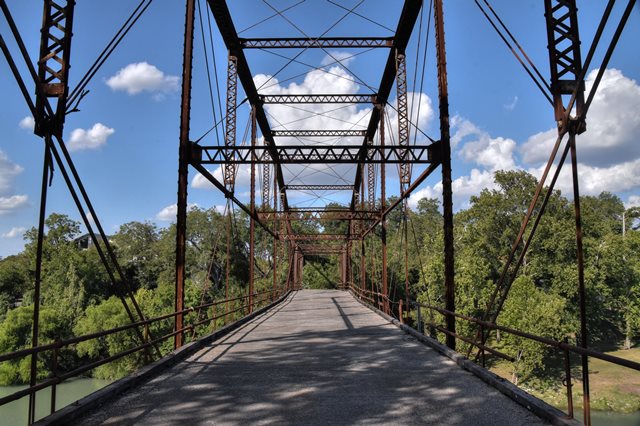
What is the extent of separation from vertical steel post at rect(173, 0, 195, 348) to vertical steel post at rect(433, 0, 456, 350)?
19.8ft

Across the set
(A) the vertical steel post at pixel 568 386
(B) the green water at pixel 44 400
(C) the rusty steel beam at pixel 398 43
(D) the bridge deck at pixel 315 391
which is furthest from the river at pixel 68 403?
(A) the vertical steel post at pixel 568 386

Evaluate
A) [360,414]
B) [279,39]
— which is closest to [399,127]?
[279,39]

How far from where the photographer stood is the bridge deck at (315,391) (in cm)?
533

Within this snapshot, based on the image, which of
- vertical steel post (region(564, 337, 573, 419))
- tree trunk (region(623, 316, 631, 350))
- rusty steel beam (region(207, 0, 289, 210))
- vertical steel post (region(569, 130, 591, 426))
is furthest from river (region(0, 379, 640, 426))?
vertical steel post (region(564, 337, 573, 419))

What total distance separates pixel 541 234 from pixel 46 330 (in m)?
45.5

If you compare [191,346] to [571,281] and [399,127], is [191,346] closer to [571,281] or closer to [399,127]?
[399,127]

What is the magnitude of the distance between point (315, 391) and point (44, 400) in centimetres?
4136

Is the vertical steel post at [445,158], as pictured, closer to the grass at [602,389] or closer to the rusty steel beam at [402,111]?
the rusty steel beam at [402,111]

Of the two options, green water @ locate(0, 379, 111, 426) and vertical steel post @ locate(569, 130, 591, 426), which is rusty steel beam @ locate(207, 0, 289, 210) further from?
green water @ locate(0, 379, 111, 426)

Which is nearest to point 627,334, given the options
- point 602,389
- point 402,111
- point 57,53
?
point 602,389

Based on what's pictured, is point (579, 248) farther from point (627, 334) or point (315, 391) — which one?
point (627, 334)

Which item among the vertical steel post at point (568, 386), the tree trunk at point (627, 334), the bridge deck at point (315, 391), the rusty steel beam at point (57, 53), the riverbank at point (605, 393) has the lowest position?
the riverbank at point (605, 393)

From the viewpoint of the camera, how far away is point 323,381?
7141mm

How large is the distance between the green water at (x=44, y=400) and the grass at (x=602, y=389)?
3251 cm
